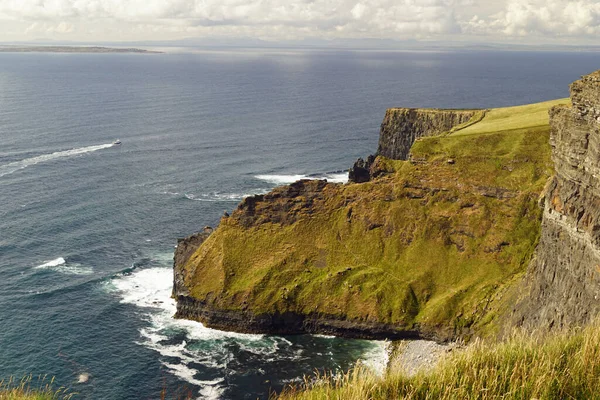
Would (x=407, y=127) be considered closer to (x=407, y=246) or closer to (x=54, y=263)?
(x=407, y=246)

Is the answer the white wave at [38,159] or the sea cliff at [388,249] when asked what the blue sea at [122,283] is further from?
the sea cliff at [388,249]

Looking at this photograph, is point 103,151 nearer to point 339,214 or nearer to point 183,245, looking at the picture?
point 183,245

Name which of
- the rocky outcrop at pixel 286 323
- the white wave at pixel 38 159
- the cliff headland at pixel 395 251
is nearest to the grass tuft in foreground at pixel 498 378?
the cliff headland at pixel 395 251

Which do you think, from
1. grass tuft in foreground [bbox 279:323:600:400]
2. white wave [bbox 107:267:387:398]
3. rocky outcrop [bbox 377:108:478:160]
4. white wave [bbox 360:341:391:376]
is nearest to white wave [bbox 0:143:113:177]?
white wave [bbox 107:267:387:398]

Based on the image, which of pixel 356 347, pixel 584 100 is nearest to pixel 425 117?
pixel 356 347

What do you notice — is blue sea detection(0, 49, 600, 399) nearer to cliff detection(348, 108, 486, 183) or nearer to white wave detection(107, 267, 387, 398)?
white wave detection(107, 267, 387, 398)

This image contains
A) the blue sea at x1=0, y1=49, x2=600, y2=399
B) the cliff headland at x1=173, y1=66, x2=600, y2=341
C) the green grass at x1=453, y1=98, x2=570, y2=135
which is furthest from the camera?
the green grass at x1=453, y1=98, x2=570, y2=135

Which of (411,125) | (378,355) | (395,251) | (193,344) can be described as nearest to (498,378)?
(378,355)
